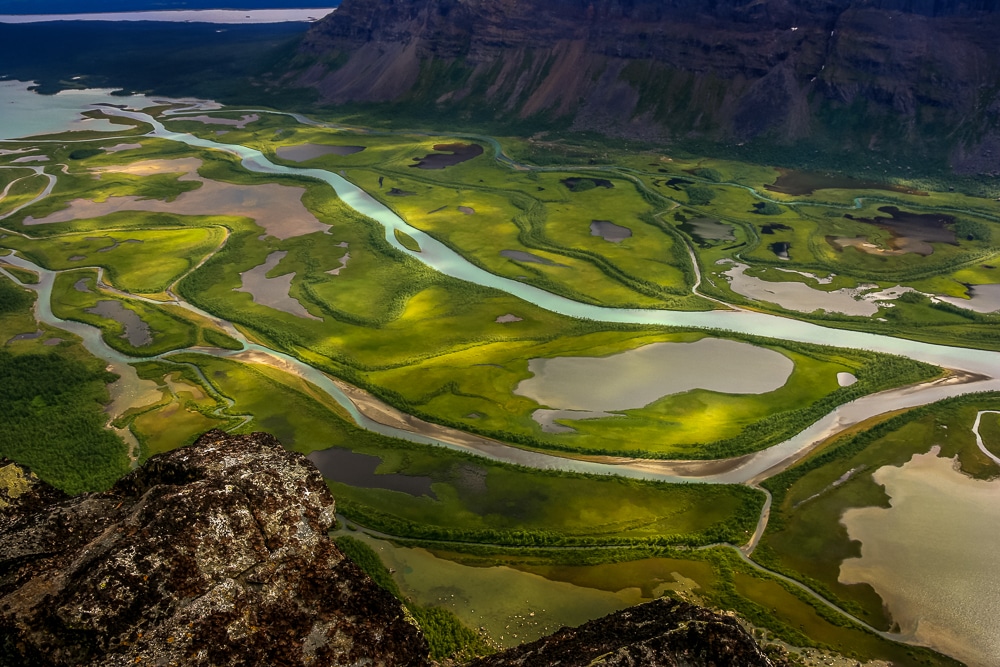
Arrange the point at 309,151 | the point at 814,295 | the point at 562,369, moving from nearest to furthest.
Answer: the point at 562,369
the point at 814,295
the point at 309,151

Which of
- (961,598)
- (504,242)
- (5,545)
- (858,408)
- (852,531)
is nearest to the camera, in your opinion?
(5,545)

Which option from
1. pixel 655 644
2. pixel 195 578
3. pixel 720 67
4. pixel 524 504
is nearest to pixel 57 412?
pixel 524 504

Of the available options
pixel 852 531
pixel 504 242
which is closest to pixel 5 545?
pixel 852 531

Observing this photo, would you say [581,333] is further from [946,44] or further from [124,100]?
[124,100]

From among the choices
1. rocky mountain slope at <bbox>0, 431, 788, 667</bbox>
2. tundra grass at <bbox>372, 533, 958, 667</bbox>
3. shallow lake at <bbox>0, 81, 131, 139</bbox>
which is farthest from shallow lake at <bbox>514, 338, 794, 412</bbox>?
shallow lake at <bbox>0, 81, 131, 139</bbox>

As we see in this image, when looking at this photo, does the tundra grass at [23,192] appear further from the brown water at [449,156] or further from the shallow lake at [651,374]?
the shallow lake at [651,374]

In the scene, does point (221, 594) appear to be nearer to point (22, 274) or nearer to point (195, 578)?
point (195, 578)
